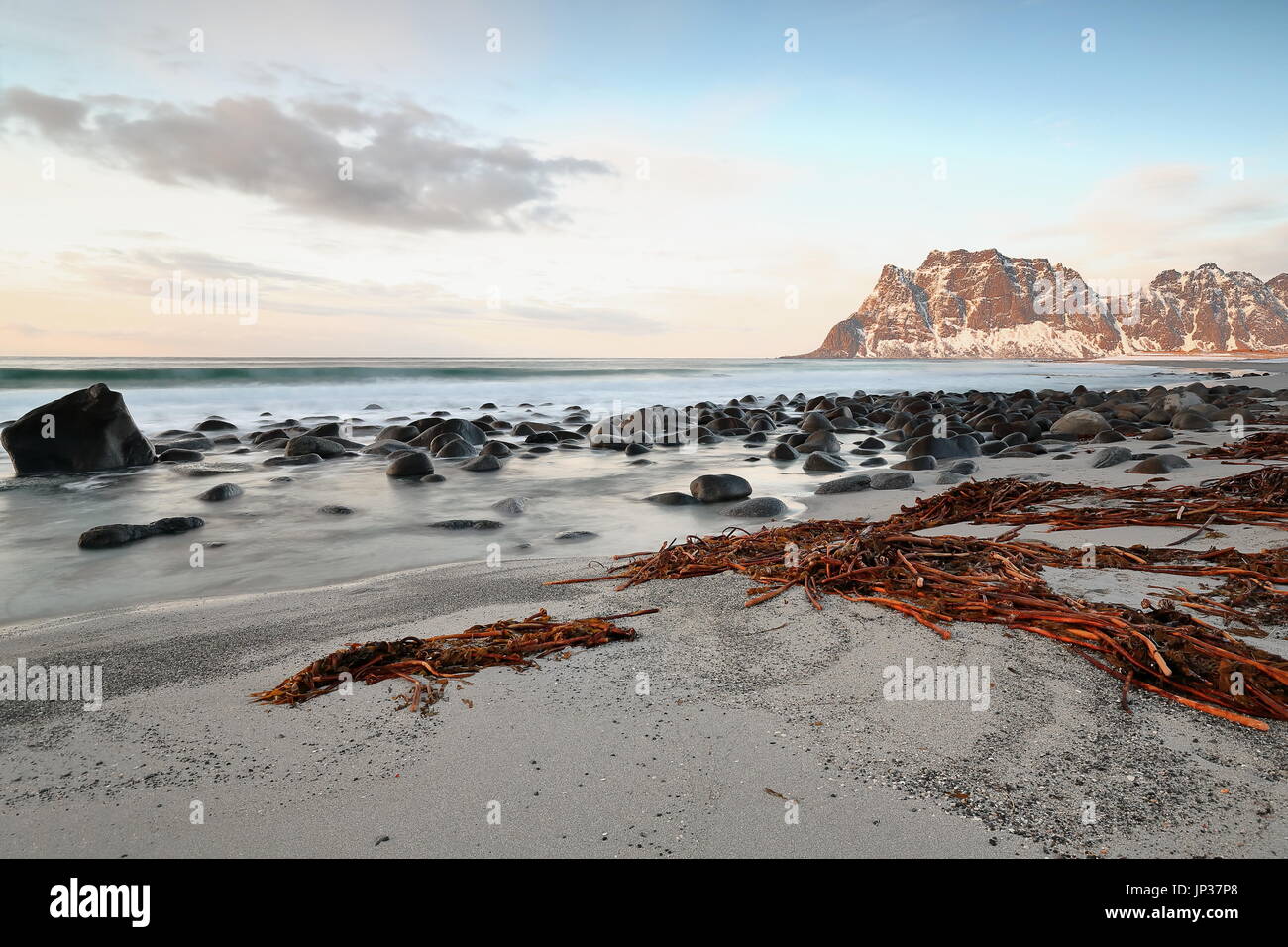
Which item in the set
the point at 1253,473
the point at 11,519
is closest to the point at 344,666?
the point at 1253,473

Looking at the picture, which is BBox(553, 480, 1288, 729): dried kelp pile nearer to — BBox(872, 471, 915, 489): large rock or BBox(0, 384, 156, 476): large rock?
BBox(872, 471, 915, 489): large rock

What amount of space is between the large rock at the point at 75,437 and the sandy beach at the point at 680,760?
7078 mm

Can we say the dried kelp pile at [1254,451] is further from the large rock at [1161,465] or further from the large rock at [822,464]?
the large rock at [822,464]

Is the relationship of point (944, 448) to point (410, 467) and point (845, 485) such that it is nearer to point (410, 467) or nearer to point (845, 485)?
point (845, 485)

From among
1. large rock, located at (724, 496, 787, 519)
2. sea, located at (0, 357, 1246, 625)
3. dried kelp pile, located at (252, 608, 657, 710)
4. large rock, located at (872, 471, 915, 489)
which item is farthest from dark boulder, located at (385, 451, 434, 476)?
dried kelp pile, located at (252, 608, 657, 710)

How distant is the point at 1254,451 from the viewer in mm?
5746

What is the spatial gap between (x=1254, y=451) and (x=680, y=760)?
21.3 feet

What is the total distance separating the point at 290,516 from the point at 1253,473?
6740mm

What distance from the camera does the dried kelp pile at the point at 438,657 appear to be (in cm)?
211

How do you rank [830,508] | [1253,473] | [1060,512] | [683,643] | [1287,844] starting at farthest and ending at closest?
1. [830,508]
2. [1253,473]
3. [1060,512]
4. [683,643]
5. [1287,844]

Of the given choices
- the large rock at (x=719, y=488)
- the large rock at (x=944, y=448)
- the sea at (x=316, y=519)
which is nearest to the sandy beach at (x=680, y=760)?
the sea at (x=316, y=519)

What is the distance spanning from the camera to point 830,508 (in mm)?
5617

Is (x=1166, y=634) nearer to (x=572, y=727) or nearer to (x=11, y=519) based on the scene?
(x=572, y=727)
